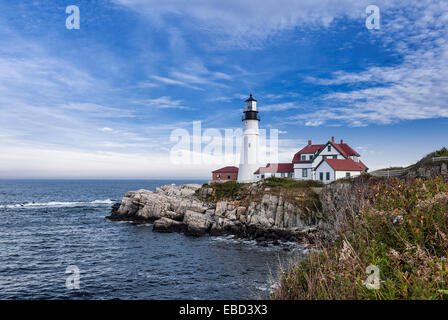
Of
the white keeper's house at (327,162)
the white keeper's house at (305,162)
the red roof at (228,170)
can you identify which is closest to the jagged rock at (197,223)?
the white keeper's house at (305,162)

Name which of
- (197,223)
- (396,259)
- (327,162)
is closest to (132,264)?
(197,223)

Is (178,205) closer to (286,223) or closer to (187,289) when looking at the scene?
(286,223)

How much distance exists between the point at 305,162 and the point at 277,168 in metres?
6.18

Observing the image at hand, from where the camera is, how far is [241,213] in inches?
1558

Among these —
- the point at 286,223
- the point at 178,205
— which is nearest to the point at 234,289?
the point at 286,223

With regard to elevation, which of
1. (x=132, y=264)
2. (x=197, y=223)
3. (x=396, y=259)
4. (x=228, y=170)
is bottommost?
(x=132, y=264)

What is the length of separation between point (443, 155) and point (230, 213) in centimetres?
2624

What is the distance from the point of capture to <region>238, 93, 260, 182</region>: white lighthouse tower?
180ft

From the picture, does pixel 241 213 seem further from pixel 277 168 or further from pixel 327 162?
pixel 277 168

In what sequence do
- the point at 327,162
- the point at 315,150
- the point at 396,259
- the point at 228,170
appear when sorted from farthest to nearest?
the point at 228,170 → the point at 315,150 → the point at 327,162 → the point at 396,259

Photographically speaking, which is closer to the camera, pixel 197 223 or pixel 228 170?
pixel 197 223

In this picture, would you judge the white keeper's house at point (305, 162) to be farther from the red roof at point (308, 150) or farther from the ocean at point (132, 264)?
the ocean at point (132, 264)

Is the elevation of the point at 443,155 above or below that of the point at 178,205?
above
